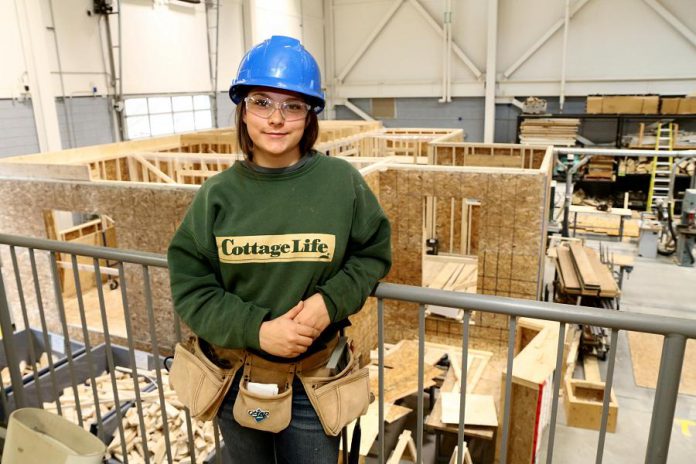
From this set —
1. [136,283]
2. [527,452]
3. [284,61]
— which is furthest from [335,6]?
[284,61]

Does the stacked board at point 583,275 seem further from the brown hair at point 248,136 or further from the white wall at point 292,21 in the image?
the white wall at point 292,21

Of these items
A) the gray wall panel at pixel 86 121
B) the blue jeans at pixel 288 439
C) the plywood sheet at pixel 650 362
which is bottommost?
the plywood sheet at pixel 650 362

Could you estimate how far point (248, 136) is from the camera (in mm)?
1856

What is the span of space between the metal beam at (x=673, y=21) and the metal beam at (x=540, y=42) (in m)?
1.71

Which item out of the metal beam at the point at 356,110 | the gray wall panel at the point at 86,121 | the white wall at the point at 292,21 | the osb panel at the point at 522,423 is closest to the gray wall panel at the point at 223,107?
the white wall at the point at 292,21

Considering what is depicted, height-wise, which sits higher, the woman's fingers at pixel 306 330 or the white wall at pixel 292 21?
the white wall at pixel 292 21

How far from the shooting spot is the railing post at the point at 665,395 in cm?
161

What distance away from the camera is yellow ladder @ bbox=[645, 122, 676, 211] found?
13594 millimetres

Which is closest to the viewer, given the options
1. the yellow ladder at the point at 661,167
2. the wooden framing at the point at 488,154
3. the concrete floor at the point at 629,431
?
the concrete floor at the point at 629,431

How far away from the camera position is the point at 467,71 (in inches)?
650

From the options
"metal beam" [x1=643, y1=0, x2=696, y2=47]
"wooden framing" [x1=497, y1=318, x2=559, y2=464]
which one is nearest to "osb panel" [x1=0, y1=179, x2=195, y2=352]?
"wooden framing" [x1=497, y1=318, x2=559, y2=464]

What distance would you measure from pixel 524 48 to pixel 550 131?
10.5 ft

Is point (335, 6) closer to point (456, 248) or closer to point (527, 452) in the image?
point (456, 248)

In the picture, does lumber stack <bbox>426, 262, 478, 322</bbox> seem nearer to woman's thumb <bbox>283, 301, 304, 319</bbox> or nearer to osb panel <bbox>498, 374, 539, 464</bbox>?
osb panel <bbox>498, 374, 539, 464</bbox>
